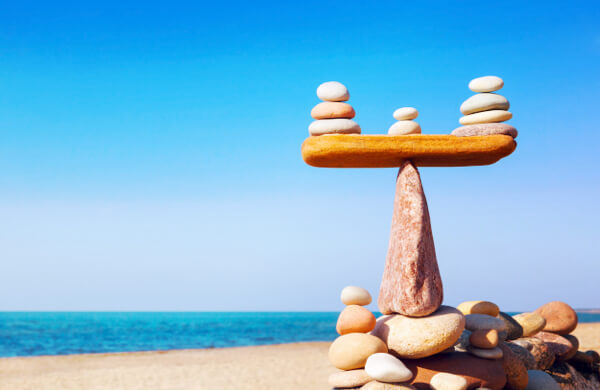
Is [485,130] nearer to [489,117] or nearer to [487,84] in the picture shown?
[489,117]

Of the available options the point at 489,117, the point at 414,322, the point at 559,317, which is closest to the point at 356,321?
the point at 414,322

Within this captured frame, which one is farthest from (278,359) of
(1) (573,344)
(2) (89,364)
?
(1) (573,344)

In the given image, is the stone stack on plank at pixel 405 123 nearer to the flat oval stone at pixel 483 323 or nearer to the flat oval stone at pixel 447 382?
the flat oval stone at pixel 483 323

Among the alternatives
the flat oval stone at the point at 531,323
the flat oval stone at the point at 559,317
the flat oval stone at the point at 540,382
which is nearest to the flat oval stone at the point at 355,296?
the flat oval stone at the point at 540,382

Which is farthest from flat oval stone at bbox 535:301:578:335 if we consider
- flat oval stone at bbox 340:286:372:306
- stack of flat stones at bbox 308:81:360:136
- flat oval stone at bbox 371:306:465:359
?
stack of flat stones at bbox 308:81:360:136

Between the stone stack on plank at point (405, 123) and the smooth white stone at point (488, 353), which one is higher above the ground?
the stone stack on plank at point (405, 123)

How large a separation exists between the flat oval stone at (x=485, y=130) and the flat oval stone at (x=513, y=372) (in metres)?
2.98

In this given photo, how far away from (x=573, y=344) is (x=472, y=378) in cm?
372

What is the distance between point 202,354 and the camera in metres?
19.5

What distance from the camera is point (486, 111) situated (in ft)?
22.8

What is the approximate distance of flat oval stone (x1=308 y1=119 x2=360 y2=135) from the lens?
654 cm

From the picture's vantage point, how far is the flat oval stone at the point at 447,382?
593cm

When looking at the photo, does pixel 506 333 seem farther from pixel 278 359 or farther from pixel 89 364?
pixel 89 364

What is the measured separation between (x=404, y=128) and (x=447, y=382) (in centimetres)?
317
